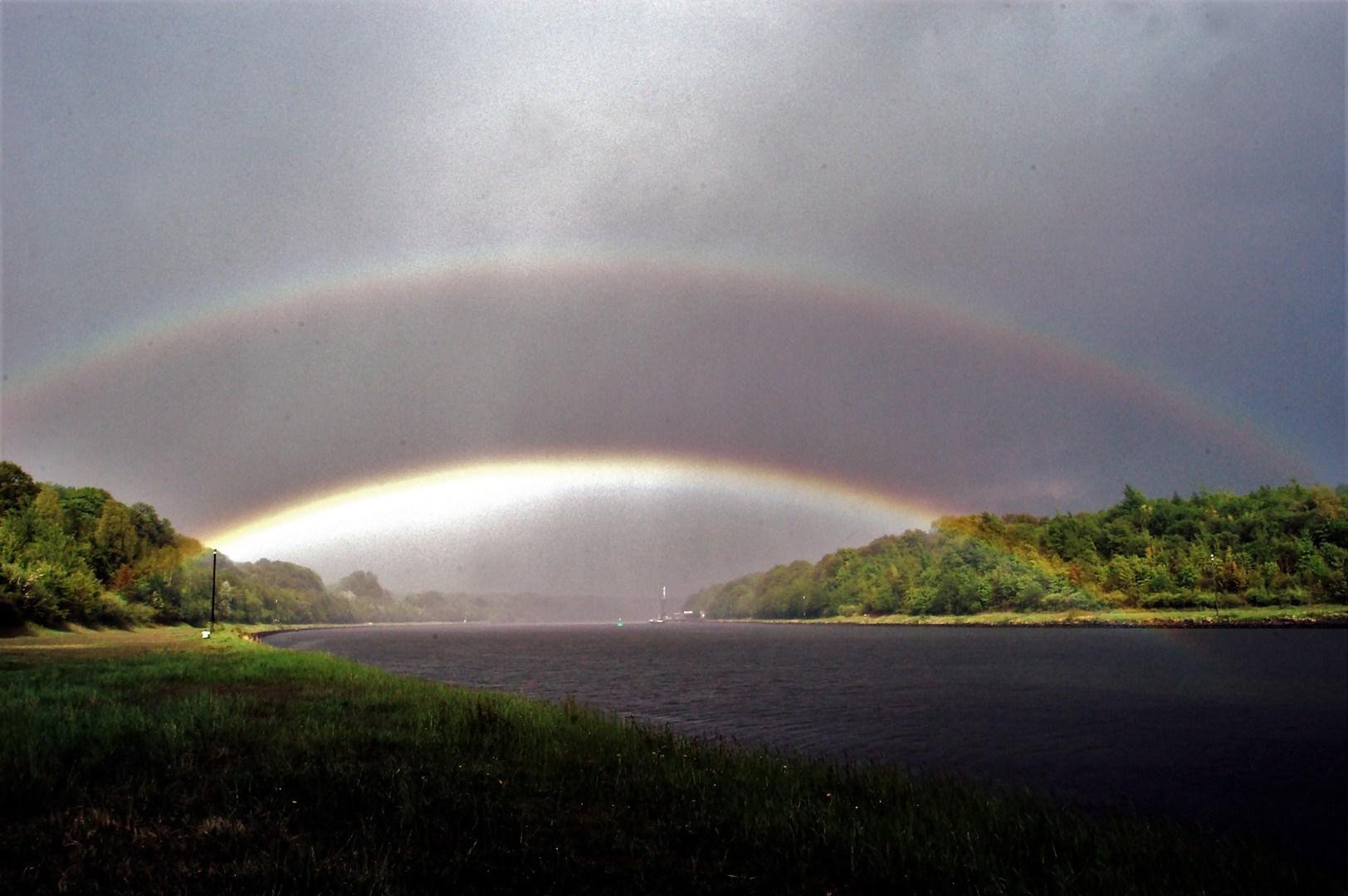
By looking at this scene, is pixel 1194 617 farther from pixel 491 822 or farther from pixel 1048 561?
pixel 491 822

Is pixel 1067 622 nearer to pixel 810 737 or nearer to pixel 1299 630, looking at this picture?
pixel 1299 630

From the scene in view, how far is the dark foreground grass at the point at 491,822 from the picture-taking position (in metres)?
8.90

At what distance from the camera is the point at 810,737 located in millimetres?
29219

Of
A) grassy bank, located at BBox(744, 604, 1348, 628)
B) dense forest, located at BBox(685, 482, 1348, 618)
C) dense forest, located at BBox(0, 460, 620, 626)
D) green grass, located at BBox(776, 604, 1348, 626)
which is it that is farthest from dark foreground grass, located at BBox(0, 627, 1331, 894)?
dense forest, located at BBox(685, 482, 1348, 618)

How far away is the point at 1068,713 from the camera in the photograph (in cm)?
3803

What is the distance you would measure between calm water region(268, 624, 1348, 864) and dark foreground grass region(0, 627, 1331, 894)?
663 cm

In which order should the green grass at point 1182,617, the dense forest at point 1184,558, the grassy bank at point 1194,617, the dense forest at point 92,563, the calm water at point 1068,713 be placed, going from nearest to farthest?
the calm water at point 1068,713 → the dense forest at point 92,563 → the grassy bank at point 1194,617 → the green grass at point 1182,617 → the dense forest at point 1184,558

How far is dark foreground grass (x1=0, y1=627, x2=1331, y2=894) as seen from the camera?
8.90 metres

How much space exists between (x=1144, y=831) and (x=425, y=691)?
2443 cm

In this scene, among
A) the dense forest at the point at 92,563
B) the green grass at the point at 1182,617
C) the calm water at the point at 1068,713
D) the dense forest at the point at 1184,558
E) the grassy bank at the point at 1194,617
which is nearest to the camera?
the calm water at the point at 1068,713

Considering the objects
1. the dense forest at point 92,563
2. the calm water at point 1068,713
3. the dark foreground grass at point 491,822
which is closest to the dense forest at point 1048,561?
the dense forest at point 92,563

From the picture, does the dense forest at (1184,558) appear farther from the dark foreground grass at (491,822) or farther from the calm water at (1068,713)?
the dark foreground grass at (491,822)

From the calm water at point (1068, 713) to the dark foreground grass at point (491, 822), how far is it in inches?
261

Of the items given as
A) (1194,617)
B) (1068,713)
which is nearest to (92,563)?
(1068,713)
